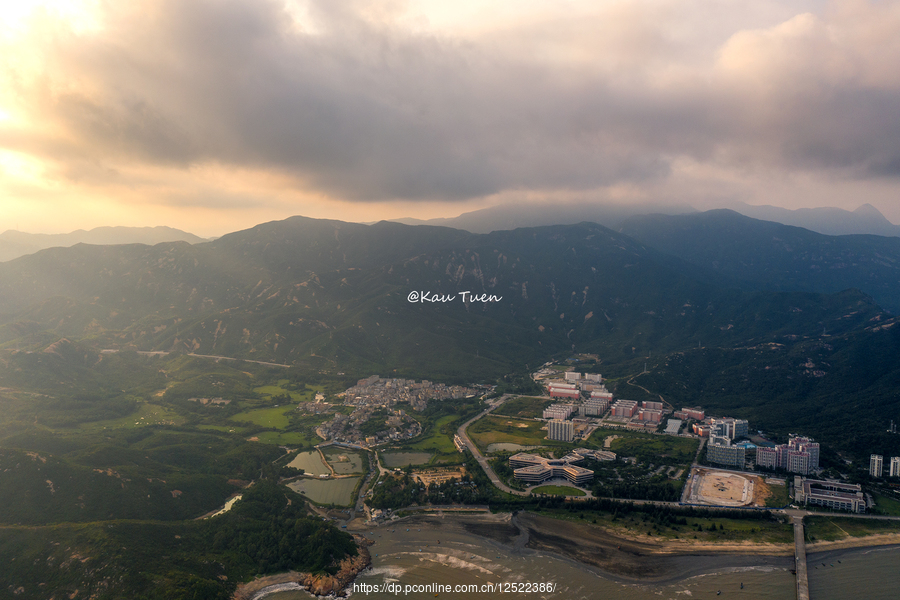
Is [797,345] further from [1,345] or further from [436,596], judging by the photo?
[1,345]

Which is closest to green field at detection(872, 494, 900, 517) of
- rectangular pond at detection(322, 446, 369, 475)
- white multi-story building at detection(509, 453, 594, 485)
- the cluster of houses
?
white multi-story building at detection(509, 453, 594, 485)

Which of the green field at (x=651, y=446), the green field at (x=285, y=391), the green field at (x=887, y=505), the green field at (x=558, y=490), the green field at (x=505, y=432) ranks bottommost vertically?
the green field at (x=558, y=490)

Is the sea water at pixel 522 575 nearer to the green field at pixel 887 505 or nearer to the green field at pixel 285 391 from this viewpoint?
the green field at pixel 887 505

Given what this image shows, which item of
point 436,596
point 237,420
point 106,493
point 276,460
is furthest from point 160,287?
point 436,596

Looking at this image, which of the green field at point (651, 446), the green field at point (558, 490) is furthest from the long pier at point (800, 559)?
the green field at point (558, 490)

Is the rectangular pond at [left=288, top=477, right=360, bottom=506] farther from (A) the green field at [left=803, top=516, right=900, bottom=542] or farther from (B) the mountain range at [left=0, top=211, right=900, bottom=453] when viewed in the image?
(B) the mountain range at [left=0, top=211, right=900, bottom=453]

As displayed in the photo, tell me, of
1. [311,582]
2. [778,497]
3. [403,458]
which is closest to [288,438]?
[403,458]
